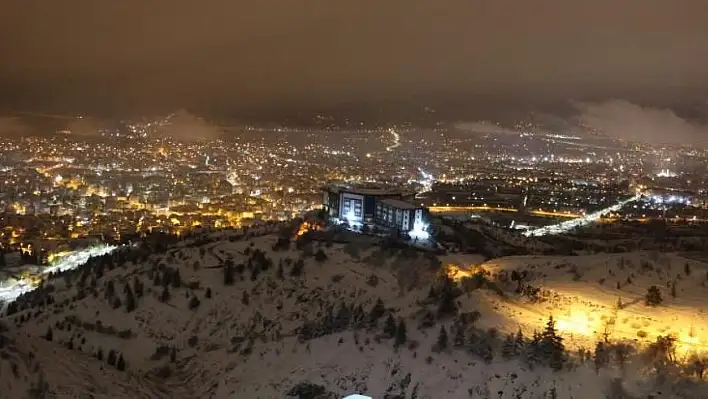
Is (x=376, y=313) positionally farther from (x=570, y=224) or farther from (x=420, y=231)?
(x=570, y=224)

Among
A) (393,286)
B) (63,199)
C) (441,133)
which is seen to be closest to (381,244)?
(393,286)

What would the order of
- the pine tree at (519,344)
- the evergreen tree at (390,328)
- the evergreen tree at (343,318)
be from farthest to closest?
1. the evergreen tree at (343,318)
2. the evergreen tree at (390,328)
3. the pine tree at (519,344)

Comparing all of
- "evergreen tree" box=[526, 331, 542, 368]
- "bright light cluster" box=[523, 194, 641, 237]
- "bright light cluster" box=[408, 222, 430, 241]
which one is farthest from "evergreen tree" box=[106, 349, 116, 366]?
"bright light cluster" box=[523, 194, 641, 237]

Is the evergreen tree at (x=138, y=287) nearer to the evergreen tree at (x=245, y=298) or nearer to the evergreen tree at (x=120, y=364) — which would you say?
the evergreen tree at (x=245, y=298)

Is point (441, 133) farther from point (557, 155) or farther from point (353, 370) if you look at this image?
point (353, 370)

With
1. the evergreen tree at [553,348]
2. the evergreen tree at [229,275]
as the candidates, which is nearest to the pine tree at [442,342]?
the evergreen tree at [553,348]

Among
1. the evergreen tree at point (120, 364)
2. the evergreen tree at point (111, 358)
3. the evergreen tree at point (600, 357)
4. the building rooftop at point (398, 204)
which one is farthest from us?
the building rooftop at point (398, 204)

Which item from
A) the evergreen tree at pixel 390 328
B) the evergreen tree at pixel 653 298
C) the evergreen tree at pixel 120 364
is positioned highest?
the evergreen tree at pixel 653 298

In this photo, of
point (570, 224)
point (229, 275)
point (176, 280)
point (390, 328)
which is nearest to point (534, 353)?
point (390, 328)

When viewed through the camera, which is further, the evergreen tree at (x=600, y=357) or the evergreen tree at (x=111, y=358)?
the evergreen tree at (x=111, y=358)
